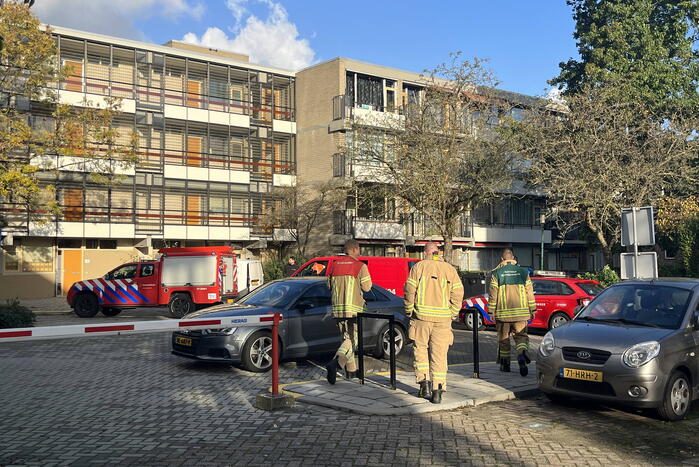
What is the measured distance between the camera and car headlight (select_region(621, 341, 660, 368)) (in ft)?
24.5

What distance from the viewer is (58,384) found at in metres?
9.95

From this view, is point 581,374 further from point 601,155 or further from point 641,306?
point 601,155

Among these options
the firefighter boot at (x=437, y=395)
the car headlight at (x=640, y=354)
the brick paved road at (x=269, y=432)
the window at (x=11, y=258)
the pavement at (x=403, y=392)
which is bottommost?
the brick paved road at (x=269, y=432)

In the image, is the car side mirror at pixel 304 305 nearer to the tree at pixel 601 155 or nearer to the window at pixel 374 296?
the window at pixel 374 296

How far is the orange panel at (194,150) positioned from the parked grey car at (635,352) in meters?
31.8

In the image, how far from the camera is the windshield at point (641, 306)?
8.25 meters

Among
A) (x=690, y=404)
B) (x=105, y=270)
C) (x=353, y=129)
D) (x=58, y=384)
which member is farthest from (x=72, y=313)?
(x=690, y=404)

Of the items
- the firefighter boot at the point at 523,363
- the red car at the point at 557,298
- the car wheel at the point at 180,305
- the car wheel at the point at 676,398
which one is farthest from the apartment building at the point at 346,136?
the car wheel at the point at 676,398

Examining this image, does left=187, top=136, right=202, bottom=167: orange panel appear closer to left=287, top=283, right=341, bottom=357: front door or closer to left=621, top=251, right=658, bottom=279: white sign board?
left=287, top=283, right=341, bottom=357: front door

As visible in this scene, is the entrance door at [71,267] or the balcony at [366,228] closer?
the entrance door at [71,267]

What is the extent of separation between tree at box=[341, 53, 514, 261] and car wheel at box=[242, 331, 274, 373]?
54.8 ft

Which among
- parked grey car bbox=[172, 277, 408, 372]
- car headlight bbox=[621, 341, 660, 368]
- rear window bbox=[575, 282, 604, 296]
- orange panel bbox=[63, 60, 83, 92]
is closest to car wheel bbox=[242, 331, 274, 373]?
parked grey car bbox=[172, 277, 408, 372]

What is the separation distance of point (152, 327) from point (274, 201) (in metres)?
31.8

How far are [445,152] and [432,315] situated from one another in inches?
782
